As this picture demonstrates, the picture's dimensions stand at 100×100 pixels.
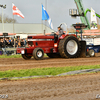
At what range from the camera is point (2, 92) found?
12.8ft

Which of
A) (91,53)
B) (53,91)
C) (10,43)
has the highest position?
(10,43)

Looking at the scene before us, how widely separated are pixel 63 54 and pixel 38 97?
8.04 metres

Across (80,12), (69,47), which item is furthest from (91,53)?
(80,12)

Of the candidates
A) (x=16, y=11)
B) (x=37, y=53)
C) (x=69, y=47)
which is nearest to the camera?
(x=37, y=53)

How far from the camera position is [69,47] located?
466 inches

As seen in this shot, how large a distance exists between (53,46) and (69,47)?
2.90ft

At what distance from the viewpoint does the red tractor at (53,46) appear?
11.0 m

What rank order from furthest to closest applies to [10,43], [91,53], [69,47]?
[10,43]
[91,53]
[69,47]

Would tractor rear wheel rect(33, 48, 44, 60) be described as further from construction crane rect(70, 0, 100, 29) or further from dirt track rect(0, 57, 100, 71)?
construction crane rect(70, 0, 100, 29)

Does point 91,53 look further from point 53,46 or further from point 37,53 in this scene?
point 37,53

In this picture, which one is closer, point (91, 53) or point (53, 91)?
point (53, 91)

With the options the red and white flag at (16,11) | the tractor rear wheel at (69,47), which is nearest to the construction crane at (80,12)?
the red and white flag at (16,11)

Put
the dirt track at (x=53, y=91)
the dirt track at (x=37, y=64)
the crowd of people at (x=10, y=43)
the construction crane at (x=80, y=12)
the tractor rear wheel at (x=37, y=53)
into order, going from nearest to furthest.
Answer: the dirt track at (x=53, y=91) < the dirt track at (x=37, y=64) < the tractor rear wheel at (x=37, y=53) < the crowd of people at (x=10, y=43) < the construction crane at (x=80, y=12)

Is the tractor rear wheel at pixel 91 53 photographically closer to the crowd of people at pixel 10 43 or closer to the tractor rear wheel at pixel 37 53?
the tractor rear wheel at pixel 37 53
